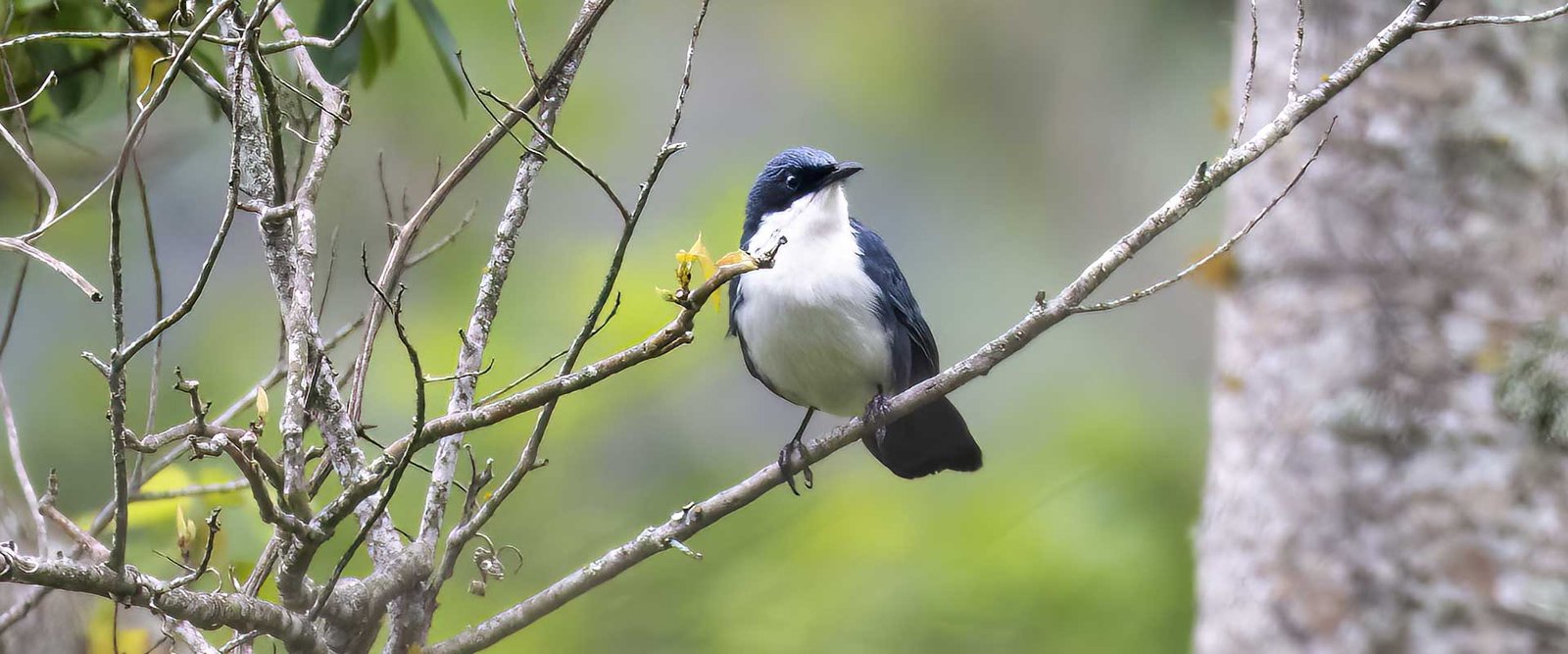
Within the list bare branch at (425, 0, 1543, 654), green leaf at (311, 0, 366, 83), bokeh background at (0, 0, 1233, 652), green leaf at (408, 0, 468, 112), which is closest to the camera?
bare branch at (425, 0, 1543, 654)

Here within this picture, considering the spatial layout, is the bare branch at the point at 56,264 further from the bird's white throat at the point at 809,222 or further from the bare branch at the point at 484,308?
the bird's white throat at the point at 809,222

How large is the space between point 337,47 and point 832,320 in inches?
76.2

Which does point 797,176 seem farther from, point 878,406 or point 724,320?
point 724,320

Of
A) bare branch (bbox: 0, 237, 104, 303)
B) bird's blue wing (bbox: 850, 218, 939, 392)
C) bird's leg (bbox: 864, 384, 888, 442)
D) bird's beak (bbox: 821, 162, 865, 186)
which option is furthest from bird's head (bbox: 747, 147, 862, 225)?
bare branch (bbox: 0, 237, 104, 303)

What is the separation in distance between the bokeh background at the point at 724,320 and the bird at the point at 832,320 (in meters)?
1.01

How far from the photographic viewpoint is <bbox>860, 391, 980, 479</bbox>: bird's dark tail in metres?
4.90

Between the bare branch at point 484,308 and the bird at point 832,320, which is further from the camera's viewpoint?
the bird at point 832,320

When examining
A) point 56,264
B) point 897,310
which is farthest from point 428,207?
point 897,310

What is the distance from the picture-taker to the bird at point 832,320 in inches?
182

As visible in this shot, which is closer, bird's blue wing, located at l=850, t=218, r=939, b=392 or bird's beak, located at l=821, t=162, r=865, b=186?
bird's beak, located at l=821, t=162, r=865, b=186

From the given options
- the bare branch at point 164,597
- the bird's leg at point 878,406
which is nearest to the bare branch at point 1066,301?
the bare branch at point 164,597

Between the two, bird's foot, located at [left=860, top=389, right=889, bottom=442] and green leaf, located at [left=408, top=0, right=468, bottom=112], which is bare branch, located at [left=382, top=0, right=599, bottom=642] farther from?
bird's foot, located at [left=860, top=389, right=889, bottom=442]

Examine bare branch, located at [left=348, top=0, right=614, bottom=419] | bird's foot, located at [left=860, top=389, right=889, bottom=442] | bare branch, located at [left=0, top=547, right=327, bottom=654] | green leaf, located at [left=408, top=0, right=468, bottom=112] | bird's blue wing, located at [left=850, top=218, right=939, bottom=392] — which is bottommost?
bare branch, located at [left=0, top=547, right=327, bottom=654]

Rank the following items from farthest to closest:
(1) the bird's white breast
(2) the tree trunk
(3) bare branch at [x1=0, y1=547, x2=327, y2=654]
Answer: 1. (2) the tree trunk
2. (1) the bird's white breast
3. (3) bare branch at [x1=0, y1=547, x2=327, y2=654]
